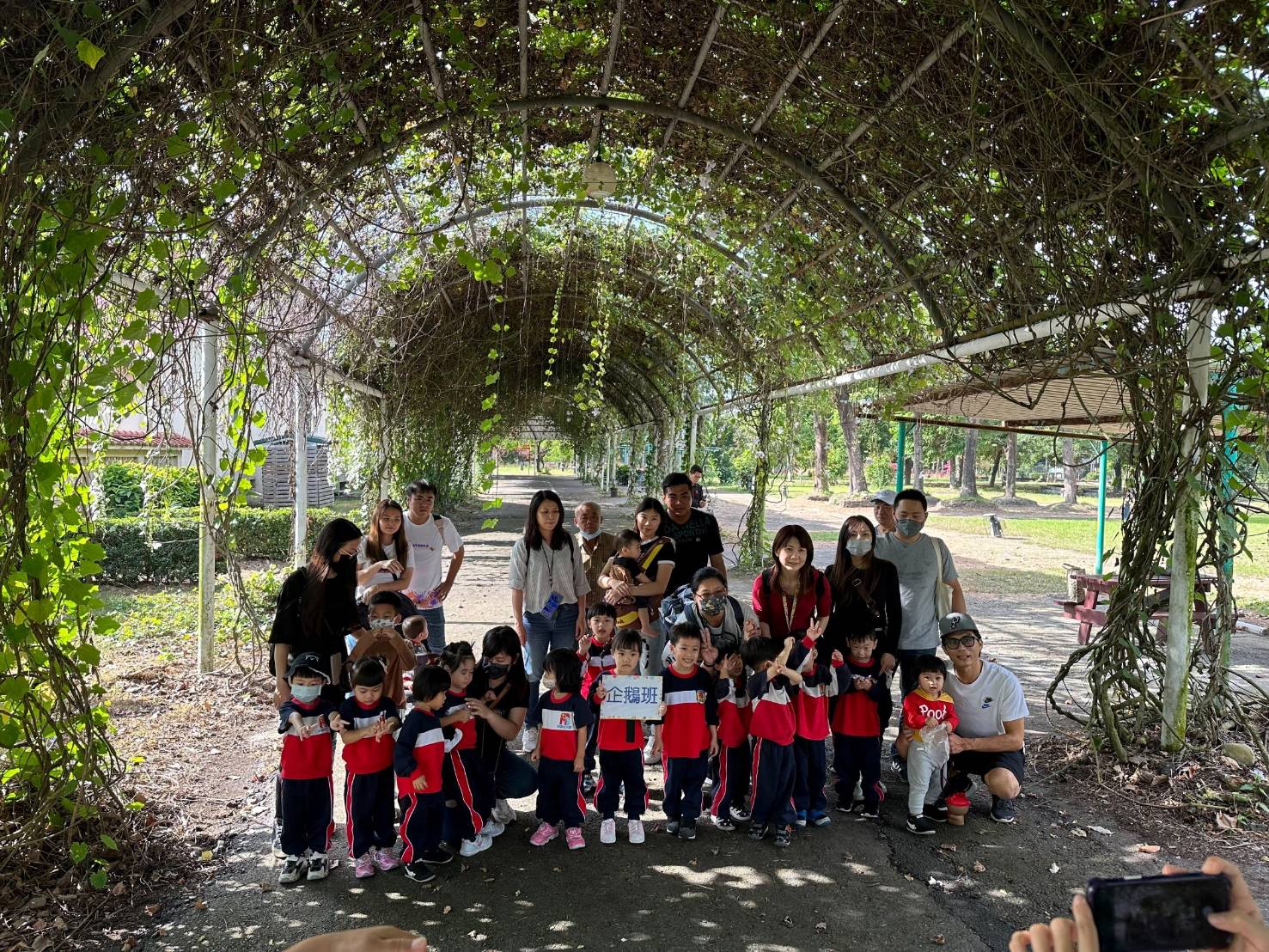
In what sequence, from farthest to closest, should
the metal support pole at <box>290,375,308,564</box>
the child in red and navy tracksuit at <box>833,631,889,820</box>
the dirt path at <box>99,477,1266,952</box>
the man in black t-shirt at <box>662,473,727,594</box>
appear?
the metal support pole at <box>290,375,308,564</box>, the man in black t-shirt at <box>662,473,727,594</box>, the child in red and navy tracksuit at <box>833,631,889,820</box>, the dirt path at <box>99,477,1266,952</box>

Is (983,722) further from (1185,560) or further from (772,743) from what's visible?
(1185,560)

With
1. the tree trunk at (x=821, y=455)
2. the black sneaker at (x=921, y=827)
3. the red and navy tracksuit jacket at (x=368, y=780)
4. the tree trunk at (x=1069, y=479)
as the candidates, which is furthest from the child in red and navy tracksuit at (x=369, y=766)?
the tree trunk at (x=821, y=455)

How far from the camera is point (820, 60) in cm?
436

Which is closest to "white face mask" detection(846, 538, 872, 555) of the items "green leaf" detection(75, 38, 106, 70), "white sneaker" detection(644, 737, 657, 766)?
"white sneaker" detection(644, 737, 657, 766)

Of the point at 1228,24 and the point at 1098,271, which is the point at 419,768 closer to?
the point at 1098,271

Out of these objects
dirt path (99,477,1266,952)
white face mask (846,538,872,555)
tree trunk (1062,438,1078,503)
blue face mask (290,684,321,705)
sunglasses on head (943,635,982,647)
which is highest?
tree trunk (1062,438,1078,503)

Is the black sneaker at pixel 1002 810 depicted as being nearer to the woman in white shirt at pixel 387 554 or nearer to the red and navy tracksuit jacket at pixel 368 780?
the red and navy tracksuit jacket at pixel 368 780

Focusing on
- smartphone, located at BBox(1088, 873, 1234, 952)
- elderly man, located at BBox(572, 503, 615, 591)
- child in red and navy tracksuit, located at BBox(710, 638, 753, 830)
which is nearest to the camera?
smartphone, located at BBox(1088, 873, 1234, 952)

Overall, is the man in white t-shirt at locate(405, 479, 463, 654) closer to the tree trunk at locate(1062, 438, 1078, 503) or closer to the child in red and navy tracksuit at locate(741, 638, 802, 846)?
the child in red and navy tracksuit at locate(741, 638, 802, 846)

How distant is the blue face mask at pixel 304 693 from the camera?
10.7ft

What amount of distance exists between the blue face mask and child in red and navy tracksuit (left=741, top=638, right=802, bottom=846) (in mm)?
1890

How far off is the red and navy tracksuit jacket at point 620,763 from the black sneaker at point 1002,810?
5.61 feet

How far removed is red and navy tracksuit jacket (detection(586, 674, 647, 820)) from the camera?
3.60 metres

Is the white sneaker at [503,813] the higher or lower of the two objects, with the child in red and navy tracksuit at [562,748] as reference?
lower
